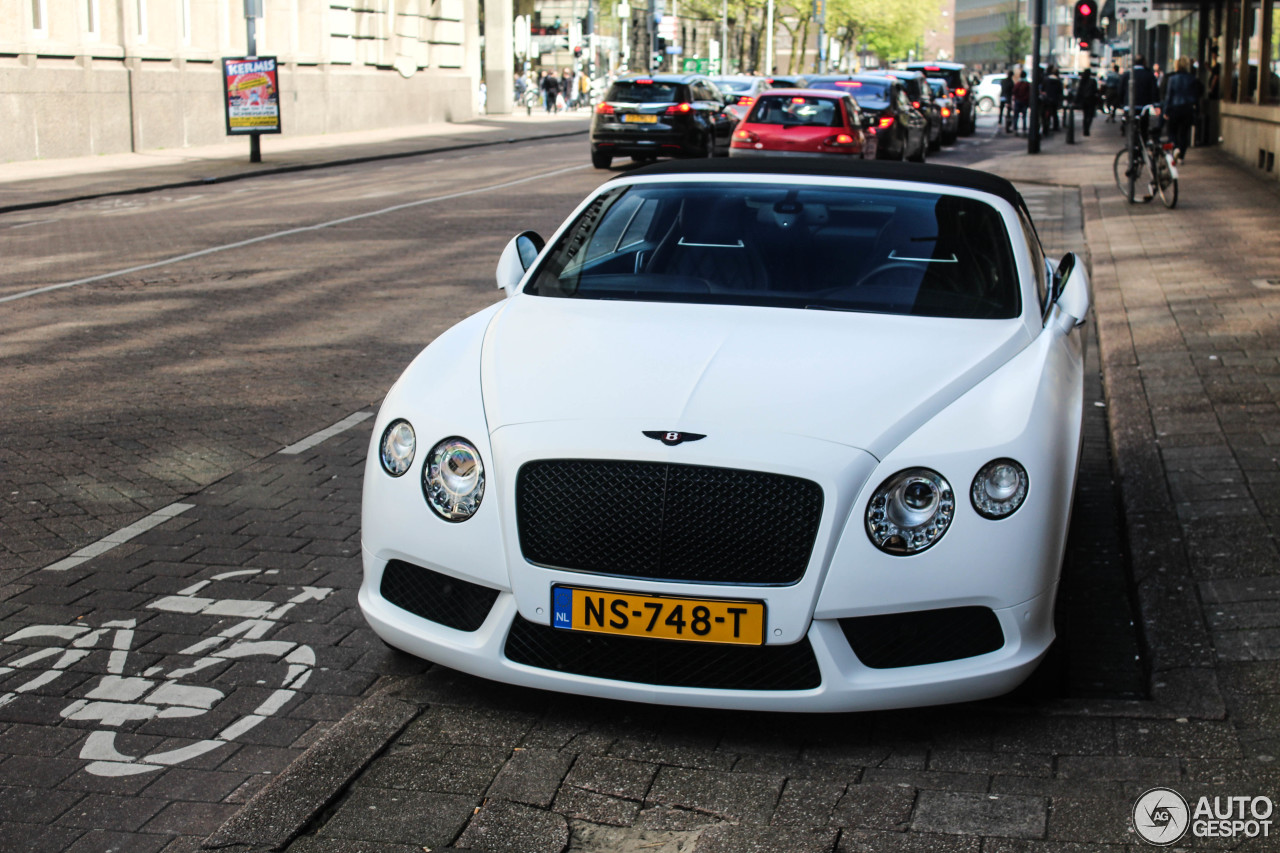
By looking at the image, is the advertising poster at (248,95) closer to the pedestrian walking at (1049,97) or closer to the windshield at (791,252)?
the pedestrian walking at (1049,97)

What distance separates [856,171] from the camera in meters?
5.30

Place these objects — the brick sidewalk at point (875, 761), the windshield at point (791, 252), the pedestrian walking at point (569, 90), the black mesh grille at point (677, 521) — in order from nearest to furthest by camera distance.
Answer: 1. the brick sidewalk at point (875, 761)
2. the black mesh grille at point (677, 521)
3. the windshield at point (791, 252)
4. the pedestrian walking at point (569, 90)

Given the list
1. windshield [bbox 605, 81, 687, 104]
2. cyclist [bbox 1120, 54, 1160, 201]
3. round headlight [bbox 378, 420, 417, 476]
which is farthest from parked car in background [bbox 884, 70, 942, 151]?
round headlight [bbox 378, 420, 417, 476]

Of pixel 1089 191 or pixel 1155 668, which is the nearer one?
pixel 1155 668

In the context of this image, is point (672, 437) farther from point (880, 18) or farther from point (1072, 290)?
point (880, 18)

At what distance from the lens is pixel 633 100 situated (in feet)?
88.8

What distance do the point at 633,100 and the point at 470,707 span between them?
24130mm

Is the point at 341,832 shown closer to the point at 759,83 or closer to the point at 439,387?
the point at 439,387

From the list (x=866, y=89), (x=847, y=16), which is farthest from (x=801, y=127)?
(x=847, y=16)

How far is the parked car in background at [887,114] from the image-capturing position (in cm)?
2572

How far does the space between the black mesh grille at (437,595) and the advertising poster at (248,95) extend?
24.9 meters

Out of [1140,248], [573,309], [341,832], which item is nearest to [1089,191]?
[1140,248]

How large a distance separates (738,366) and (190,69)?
98.3 feet

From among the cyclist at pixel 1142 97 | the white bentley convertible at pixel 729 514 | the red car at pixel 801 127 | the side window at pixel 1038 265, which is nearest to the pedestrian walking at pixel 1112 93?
the cyclist at pixel 1142 97
